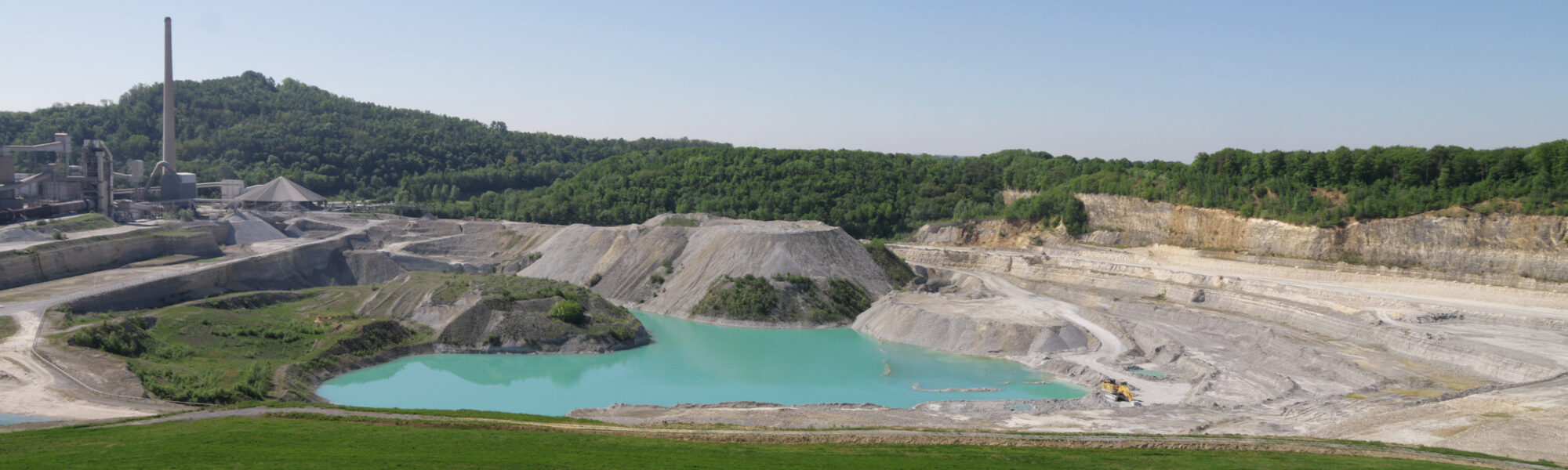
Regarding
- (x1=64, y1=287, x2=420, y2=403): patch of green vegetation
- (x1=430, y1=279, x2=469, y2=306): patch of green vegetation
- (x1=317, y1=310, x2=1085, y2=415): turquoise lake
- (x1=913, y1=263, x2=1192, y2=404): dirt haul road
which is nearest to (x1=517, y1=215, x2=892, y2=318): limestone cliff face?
(x1=913, y1=263, x2=1192, y2=404): dirt haul road

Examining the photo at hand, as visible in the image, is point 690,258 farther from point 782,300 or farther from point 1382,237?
point 1382,237

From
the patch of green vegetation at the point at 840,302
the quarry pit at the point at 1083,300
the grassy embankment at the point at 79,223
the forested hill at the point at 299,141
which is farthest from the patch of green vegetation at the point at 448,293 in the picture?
the forested hill at the point at 299,141

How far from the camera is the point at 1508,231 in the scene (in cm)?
5603

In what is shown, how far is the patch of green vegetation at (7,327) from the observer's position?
3916 centimetres

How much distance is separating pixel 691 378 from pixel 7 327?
28.0m

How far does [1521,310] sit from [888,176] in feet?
213

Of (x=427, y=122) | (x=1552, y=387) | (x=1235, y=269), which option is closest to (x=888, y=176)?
(x=1235, y=269)

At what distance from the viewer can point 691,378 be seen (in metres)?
44.9

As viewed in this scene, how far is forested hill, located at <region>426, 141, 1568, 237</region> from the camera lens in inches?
2426

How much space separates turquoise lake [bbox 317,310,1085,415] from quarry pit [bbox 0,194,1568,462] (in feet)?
7.78

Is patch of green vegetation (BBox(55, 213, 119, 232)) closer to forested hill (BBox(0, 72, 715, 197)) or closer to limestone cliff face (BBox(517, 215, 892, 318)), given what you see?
limestone cliff face (BBox(517, 215, 892, 318))

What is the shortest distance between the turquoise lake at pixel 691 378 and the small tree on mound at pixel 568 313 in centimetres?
264

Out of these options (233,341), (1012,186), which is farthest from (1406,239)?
(233,341)

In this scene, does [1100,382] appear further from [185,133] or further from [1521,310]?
[185,133]
